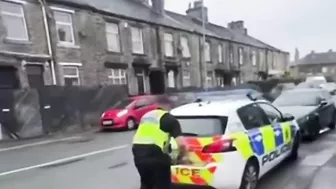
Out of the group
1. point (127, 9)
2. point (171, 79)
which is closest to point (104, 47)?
point (127, 9)

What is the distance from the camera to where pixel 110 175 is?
24.3 ft

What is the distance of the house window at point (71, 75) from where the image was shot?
64.7 ft

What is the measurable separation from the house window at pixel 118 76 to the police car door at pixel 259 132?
1744 cm

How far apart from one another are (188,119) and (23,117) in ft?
39.2

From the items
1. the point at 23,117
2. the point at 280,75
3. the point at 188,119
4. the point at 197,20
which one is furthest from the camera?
the point at 280,75

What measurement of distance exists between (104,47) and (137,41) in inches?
154

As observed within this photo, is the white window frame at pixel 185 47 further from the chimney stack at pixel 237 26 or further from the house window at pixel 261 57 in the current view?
the chimney stack at pixel 237 26

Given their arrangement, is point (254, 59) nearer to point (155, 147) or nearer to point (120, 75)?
point (120, 75)

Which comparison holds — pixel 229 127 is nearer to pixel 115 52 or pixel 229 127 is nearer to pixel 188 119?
pixel 188 119

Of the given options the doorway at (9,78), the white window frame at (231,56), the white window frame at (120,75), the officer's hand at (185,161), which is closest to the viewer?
the officer's hand at (185,161)

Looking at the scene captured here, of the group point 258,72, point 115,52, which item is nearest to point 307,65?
point 258,72

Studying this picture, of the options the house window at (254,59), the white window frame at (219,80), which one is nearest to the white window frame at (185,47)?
the white window frame at (219,80)

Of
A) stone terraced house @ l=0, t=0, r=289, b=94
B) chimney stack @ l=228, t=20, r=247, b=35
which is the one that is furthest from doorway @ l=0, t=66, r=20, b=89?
chimney stack @ l=228, t=20, r=247, b=35

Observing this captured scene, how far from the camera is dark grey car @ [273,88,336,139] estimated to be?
952cm
